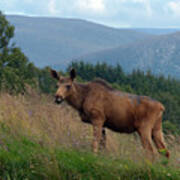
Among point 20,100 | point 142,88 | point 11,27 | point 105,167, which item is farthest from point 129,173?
point 142,88

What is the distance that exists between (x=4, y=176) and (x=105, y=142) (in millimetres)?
2399

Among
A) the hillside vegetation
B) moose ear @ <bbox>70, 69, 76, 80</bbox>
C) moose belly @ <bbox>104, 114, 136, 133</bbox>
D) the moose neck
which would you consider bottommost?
the hillside vegetation

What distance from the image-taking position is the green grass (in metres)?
5.80

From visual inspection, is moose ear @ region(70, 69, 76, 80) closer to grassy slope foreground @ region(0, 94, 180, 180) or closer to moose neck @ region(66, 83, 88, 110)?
moose neck @ region(66, 83, 88, 110)

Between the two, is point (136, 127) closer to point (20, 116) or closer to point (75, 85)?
point (75, 85)

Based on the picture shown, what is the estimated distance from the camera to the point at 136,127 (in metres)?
7.73

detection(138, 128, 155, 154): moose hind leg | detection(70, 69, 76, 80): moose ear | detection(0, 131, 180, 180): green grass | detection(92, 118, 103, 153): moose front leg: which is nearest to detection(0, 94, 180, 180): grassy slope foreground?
detection(0, 131, 180, 180): green grass

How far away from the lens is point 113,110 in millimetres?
7906

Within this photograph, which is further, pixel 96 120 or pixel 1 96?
pixel 1 96

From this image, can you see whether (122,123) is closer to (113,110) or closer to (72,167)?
(113,110)

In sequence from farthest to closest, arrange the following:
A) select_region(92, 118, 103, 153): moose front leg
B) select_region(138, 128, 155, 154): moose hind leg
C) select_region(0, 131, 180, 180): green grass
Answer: select_region(138, 128, 155, 154): moose hind leg
select_region(92, 118, 103, 153): moose front leg
select_region(0, 131, 180, 180): green grass

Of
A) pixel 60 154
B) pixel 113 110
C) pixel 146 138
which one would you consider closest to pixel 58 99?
pixel 113 110

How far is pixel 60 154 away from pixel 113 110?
1736 millimetres

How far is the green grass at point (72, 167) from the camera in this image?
580 centimetres
